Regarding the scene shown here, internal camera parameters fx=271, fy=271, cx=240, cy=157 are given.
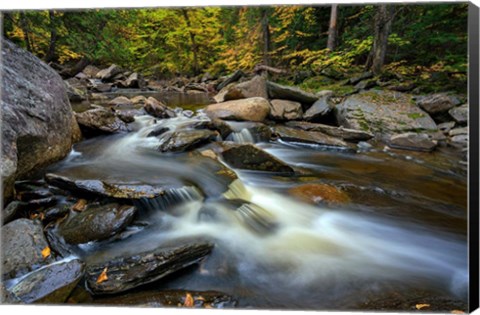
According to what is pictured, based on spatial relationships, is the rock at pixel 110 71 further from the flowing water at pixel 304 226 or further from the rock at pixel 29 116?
the flowing water at pixel 304 226

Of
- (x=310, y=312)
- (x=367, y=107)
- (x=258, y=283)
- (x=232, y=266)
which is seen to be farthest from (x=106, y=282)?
(x=367, y=107)

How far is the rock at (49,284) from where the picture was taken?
1.29 meters

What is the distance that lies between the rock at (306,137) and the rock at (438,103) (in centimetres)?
109

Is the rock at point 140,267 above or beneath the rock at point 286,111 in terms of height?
beneath

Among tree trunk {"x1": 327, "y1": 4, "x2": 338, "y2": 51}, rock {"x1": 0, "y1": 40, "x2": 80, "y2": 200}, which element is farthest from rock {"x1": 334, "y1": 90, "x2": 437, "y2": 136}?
rock {"x1": 0, "y1": 40, "x2": 80, "y2": 200}

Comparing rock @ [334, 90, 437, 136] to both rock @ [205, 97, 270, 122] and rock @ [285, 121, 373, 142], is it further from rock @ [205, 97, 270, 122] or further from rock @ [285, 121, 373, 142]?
rock @ [205, 97, 270, 122]

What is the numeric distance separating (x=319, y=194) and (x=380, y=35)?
4.47ft

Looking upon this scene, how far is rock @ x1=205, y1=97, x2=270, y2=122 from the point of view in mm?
4523

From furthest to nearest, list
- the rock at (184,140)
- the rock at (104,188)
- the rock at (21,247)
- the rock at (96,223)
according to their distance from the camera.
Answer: the rock at (184,140) < the rock at (104,188) < the rock at (96,223) < the rock at (21,247)

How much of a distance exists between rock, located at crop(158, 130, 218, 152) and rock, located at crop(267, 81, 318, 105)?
147 cm

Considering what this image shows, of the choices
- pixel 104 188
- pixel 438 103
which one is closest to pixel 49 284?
pixel 104 188

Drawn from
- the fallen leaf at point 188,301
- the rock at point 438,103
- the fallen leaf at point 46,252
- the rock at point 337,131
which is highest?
the rock at point 438,103

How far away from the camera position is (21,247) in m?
1.47

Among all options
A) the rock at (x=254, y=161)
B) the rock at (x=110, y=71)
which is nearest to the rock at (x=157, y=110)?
the rock at (x=110, y=71)
